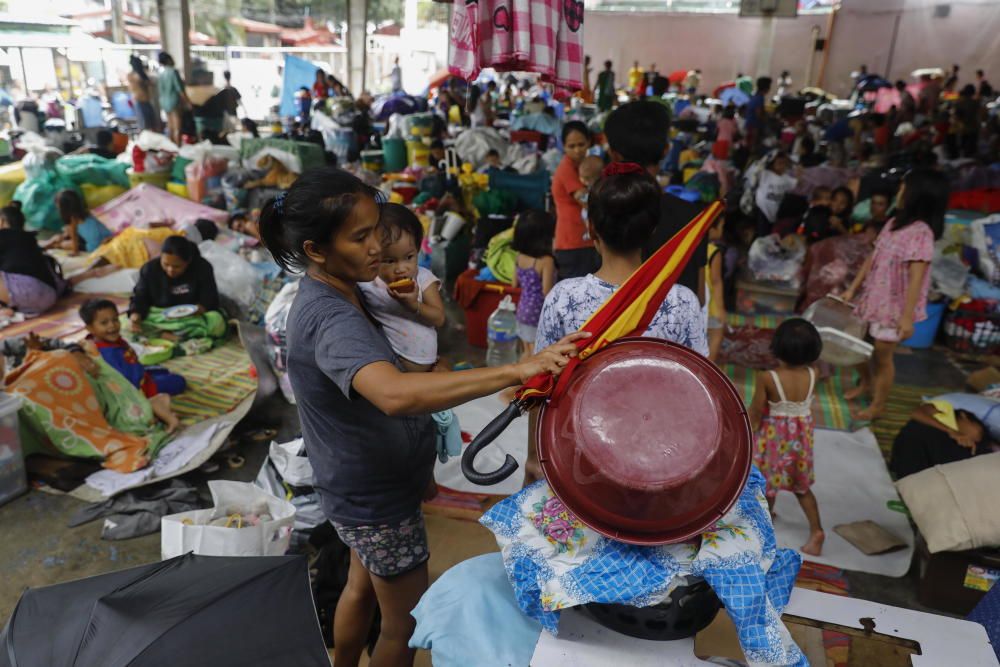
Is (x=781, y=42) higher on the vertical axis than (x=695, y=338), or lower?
higher

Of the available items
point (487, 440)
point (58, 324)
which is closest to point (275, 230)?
point (487, 440)

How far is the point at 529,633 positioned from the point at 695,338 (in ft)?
3.22

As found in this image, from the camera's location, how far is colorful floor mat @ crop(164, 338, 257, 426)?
13.4 ft

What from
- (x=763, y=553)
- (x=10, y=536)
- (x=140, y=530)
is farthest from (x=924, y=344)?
(x=10, y=536)

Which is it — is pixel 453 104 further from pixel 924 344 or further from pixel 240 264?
pixel 924 344

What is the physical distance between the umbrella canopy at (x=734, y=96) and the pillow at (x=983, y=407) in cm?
1337

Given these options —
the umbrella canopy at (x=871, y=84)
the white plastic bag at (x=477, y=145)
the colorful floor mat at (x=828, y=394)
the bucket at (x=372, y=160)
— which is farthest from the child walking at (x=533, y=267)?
the umbrella canopy at (x=871, y=84)

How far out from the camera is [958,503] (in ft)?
8.60

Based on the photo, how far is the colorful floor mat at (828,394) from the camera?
4277mm

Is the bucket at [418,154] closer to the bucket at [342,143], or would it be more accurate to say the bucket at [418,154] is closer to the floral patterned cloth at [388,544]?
the bucket at [342,143]

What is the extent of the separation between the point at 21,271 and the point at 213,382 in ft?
7.46

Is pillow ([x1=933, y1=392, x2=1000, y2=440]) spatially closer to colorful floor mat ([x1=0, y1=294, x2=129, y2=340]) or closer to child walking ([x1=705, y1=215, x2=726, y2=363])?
child walking ([x1=705, y1=215, x2=726, y2=363])

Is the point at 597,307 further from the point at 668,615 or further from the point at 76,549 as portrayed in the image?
the point at 76,549

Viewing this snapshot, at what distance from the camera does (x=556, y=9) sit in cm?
296
